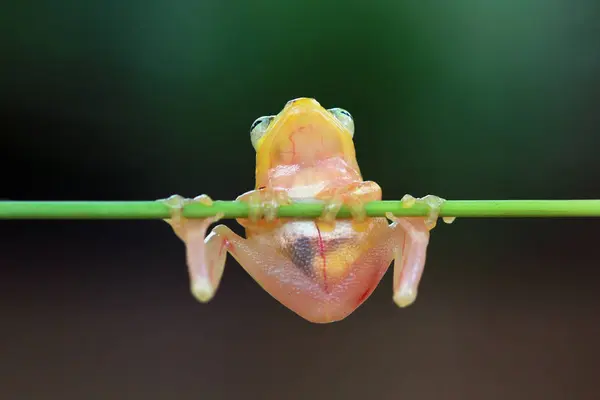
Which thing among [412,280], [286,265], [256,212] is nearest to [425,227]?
[412,280]

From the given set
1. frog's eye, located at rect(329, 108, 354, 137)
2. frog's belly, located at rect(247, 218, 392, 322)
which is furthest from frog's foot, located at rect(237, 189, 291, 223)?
frog's eye, located at rect(329, 108, 354, 137)

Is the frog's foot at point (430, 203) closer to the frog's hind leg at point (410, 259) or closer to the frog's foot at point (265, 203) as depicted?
the frog's hind leg at point (410, 259)

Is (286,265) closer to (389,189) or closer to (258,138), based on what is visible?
(258,138)

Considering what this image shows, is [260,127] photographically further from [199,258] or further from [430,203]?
[430,203]

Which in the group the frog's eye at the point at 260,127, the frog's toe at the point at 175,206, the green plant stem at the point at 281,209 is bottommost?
the green plant stem at the point at 281,209

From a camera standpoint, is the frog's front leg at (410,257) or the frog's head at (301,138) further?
the frog's head at (301,138)

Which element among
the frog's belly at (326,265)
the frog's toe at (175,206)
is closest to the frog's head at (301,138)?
the frog's belly at (326,265)

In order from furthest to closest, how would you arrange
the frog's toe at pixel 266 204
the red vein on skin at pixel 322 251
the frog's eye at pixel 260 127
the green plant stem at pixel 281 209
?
1. the frog's eye at pixel 260 127
2. the red vein on skin at pixel 322 251
3. the frog's toe at pixel 266 204
4. the green plant stem at pixel 281 209
